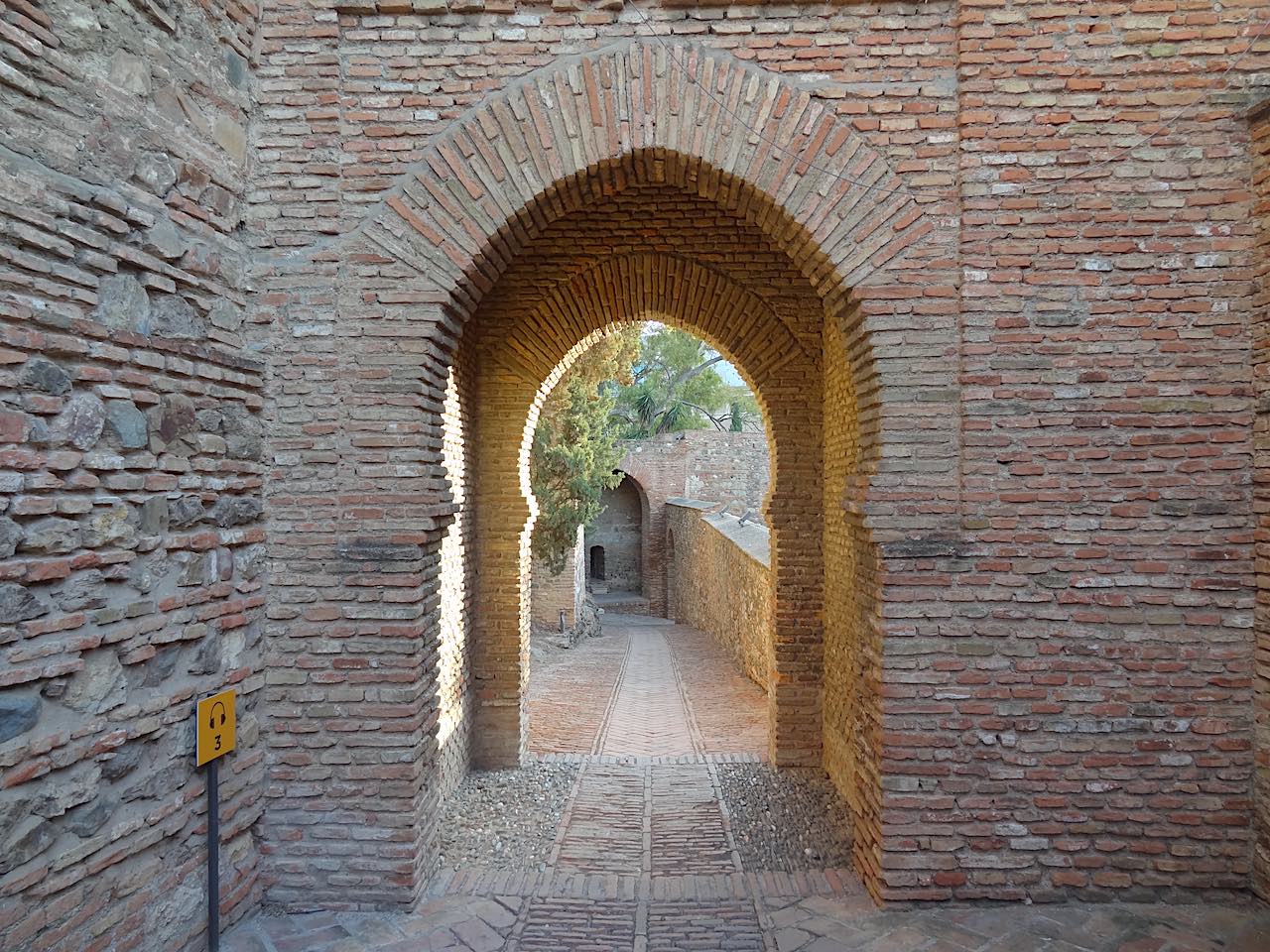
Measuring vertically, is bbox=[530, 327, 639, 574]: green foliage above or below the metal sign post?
above

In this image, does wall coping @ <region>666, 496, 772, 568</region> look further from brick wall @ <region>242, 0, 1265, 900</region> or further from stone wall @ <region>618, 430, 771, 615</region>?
brick wall @ <region>242, 0, 1265, 900</region>

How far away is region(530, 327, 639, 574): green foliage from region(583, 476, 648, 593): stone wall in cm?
1042

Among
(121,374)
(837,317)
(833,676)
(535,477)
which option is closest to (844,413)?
(837,317)

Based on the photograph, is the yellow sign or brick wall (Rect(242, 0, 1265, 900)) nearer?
the yellow sign

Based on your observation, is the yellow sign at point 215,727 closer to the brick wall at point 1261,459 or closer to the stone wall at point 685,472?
the brick wall at point 1261,459

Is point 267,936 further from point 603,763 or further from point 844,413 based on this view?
point 844,413

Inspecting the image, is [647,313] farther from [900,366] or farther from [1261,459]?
[1261,459]

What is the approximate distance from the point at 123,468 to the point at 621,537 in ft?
70.9

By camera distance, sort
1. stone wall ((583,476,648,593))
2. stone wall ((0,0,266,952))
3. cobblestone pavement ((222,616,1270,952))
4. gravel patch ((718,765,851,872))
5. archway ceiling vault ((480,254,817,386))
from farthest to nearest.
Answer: stone wall ((583,476,648,593)) < archway ceiling vault ((480,254,817,386)) < gravel patch ((718,765,851,872)) < cobblestone pavement ((222,616,1270,952)) < stone wall ((0,0,266,952))

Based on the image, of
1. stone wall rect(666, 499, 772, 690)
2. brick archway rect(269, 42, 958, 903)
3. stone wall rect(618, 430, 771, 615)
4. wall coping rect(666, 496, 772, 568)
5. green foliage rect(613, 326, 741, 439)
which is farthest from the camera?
green foliage rect(613, 326, 741, 439)

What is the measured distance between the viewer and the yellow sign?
3.35 meters

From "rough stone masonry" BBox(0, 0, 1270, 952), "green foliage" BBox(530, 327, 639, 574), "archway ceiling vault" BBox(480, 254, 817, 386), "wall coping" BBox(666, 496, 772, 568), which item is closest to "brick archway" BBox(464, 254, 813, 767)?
"archway ceiling vault" BBox(480, 254, 817, 386)

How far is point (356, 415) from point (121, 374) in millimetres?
1076

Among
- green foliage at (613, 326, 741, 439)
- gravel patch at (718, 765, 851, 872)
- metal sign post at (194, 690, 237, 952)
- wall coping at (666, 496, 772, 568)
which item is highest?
green foliage at (613, 326, 741, 439)
